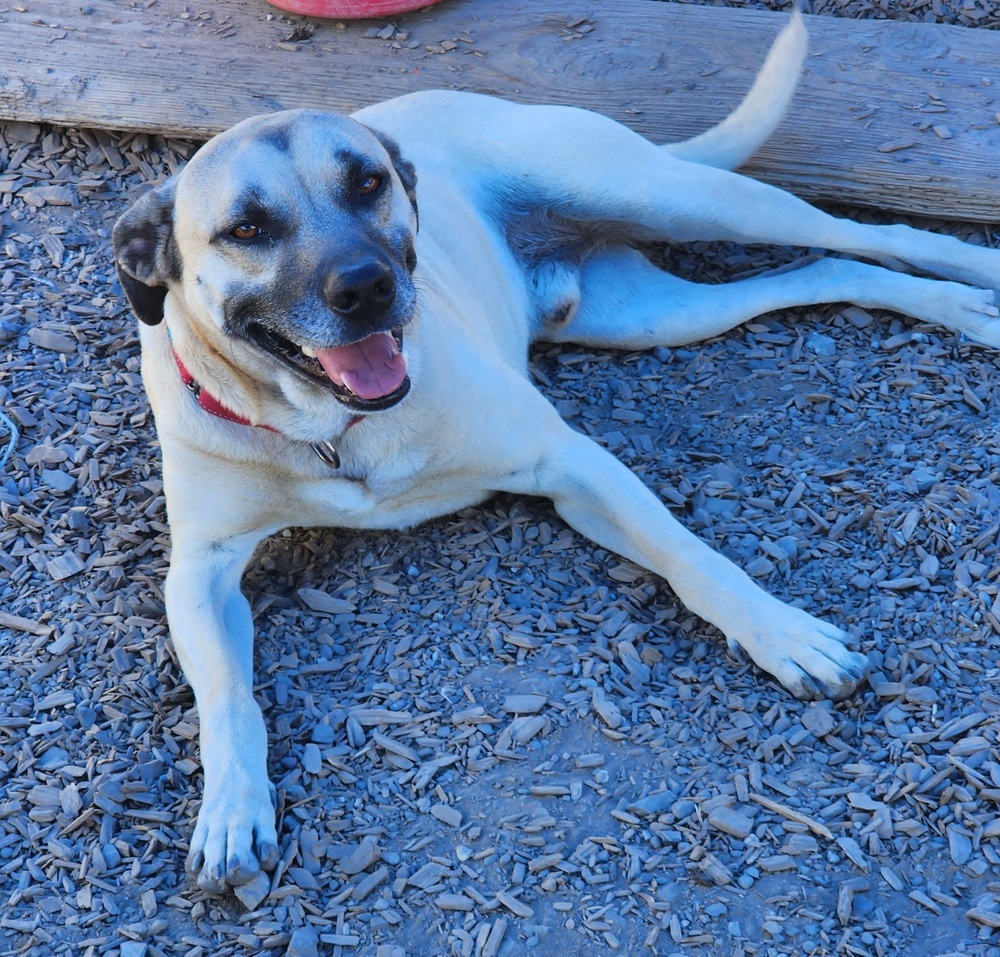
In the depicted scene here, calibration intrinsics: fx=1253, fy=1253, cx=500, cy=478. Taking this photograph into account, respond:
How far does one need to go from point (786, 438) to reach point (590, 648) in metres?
1.01

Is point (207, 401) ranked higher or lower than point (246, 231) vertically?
lower

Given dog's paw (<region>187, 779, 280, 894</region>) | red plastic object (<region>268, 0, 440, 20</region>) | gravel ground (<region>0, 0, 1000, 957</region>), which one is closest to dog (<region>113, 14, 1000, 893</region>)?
dog's paw (<region>187, 779, 280, 894</region>)

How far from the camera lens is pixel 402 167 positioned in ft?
10.2

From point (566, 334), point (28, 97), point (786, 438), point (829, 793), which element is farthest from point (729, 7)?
point (829, 793)

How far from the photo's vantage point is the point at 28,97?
4.60 meters

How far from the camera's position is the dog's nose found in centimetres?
267

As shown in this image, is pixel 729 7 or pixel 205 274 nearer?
pixel 205 274

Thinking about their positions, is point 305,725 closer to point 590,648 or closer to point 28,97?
point 590,648

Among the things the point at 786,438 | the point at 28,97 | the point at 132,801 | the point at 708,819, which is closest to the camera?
the point at 708,819

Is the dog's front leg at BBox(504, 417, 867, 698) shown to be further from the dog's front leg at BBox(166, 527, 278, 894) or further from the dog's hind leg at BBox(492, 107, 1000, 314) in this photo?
the dog's hind leg at BBox(492, 107, 1000, 314)

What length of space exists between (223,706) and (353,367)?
0.84 m

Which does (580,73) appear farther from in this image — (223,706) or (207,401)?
(223,706)

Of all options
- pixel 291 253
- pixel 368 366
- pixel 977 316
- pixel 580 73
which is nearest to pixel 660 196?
pixel 580 73

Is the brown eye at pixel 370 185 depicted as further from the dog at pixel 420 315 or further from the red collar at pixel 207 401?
the red collar at pixel 207 401
